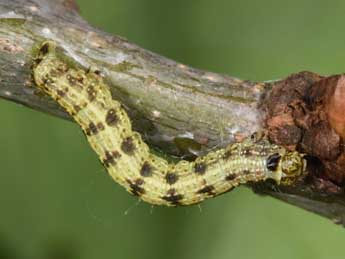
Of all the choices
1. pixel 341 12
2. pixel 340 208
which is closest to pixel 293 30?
pixel 341 12

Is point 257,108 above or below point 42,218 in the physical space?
above

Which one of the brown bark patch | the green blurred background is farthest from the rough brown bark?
the green blurred background

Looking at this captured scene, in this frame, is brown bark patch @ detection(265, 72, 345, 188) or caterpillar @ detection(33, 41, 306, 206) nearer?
brown bark patch @ detection(265, 72, 345, 188)

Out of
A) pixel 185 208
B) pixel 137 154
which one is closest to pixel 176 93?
pixel 137 154

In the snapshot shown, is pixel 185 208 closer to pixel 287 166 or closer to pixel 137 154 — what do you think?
pixel 137 154

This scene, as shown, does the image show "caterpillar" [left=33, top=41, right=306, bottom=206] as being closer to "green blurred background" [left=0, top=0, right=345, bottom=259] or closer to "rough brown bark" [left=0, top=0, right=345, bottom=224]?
"rough brown bark" [left=0, top=0, right=345, bottom=224]

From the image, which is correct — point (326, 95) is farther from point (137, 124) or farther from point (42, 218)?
point (42, 218)
